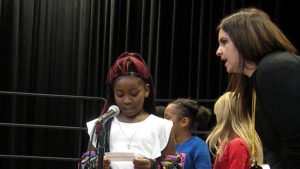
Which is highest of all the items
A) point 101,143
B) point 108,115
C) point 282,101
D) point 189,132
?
point 282,101

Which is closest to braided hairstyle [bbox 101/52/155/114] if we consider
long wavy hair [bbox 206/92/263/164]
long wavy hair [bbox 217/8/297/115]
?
long wavy hair [bbox 206/92/263/164]

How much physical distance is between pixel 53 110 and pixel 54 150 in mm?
653

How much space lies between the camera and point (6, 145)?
25.4ft

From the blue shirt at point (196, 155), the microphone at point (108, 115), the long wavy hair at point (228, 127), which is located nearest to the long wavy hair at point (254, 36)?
the microphone at point (108, 115)

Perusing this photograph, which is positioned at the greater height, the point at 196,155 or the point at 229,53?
the point at 229,53

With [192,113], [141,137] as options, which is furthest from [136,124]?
[192,113]

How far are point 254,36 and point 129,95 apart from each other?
3.74ft

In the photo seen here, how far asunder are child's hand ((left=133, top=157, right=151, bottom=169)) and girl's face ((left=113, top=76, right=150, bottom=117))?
0.36 metres

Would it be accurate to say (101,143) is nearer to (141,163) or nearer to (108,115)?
(108,115)

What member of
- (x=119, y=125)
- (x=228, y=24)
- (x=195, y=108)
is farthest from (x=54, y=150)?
(x=228, y=24)

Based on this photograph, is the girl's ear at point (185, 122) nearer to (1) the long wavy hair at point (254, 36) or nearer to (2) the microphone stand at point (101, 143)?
(2) the microphone stand at point (101, 143)

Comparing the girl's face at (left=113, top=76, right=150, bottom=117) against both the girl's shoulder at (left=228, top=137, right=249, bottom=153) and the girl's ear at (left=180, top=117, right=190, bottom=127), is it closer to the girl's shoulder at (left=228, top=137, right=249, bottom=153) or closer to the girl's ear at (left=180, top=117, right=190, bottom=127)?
the girl's shoulder at (left=228, top=137, right=249, bottom=153)

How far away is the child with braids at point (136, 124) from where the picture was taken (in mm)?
2736

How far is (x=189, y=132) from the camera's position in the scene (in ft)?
13.7
